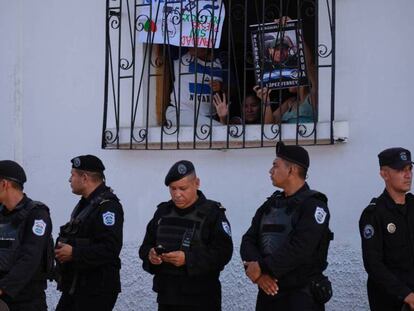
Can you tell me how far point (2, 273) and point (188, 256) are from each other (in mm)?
1174

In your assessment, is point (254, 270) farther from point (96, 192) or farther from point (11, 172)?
point (11, 172)

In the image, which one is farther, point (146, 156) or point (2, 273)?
point (146, 156)

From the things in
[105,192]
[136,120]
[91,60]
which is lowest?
[105,192]

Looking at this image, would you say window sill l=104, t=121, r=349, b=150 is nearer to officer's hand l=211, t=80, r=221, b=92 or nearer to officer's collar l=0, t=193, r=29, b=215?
officer's hand l=211, t=80, r=221, b=92

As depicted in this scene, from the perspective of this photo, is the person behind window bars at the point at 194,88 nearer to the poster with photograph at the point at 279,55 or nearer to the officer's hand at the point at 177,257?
the poster with photograph at the point at 279,55

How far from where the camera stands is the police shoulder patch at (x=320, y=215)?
5410mm

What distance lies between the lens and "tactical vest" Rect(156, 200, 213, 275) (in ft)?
18.9

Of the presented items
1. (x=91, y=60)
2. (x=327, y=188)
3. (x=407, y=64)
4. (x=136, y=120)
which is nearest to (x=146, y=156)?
(x=136, y=120)

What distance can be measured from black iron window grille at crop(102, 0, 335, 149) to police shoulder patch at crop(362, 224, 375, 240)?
1140 millimetres

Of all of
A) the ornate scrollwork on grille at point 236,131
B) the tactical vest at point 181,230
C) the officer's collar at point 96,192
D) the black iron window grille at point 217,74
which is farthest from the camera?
the ornate scrollwork on grille at point 236,131

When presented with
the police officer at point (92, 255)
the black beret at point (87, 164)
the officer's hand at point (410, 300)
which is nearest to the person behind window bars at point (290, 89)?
the black beret at point (87, 164)

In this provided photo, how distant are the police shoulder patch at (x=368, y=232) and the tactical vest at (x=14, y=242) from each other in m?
1.99

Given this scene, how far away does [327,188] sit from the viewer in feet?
21.6

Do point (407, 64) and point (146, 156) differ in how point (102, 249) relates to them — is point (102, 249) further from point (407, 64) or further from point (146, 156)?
point (407, 64)
